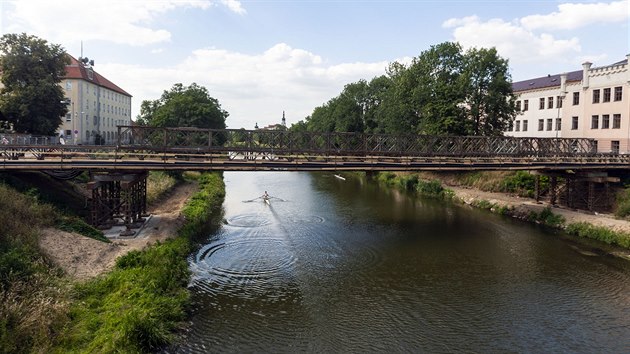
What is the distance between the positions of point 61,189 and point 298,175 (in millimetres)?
56714

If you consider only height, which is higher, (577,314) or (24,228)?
(24,228)

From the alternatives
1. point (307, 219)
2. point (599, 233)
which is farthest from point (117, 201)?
point (599, 233)

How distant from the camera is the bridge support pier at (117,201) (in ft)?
89.9

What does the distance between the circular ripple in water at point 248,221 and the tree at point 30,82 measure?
20808 mm

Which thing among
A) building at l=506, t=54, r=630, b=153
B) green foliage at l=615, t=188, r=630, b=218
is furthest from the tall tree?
green foliage at l=615, t=188, r=630, b=218

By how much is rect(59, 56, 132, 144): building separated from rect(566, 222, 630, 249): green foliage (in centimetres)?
5776

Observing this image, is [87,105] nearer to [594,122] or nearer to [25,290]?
[25,290]

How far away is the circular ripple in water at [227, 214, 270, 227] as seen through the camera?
115 ft

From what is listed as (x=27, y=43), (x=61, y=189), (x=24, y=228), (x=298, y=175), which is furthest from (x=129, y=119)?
(x=24, y=228)

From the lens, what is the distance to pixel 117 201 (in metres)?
29.7

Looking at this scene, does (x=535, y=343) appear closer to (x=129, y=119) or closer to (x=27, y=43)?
(x=27, y=43)

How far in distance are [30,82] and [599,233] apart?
4762cm

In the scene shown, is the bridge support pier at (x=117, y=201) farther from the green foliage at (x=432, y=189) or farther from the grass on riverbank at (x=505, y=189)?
the green foliage at (x=432, y=189)

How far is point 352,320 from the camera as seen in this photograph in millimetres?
18000
